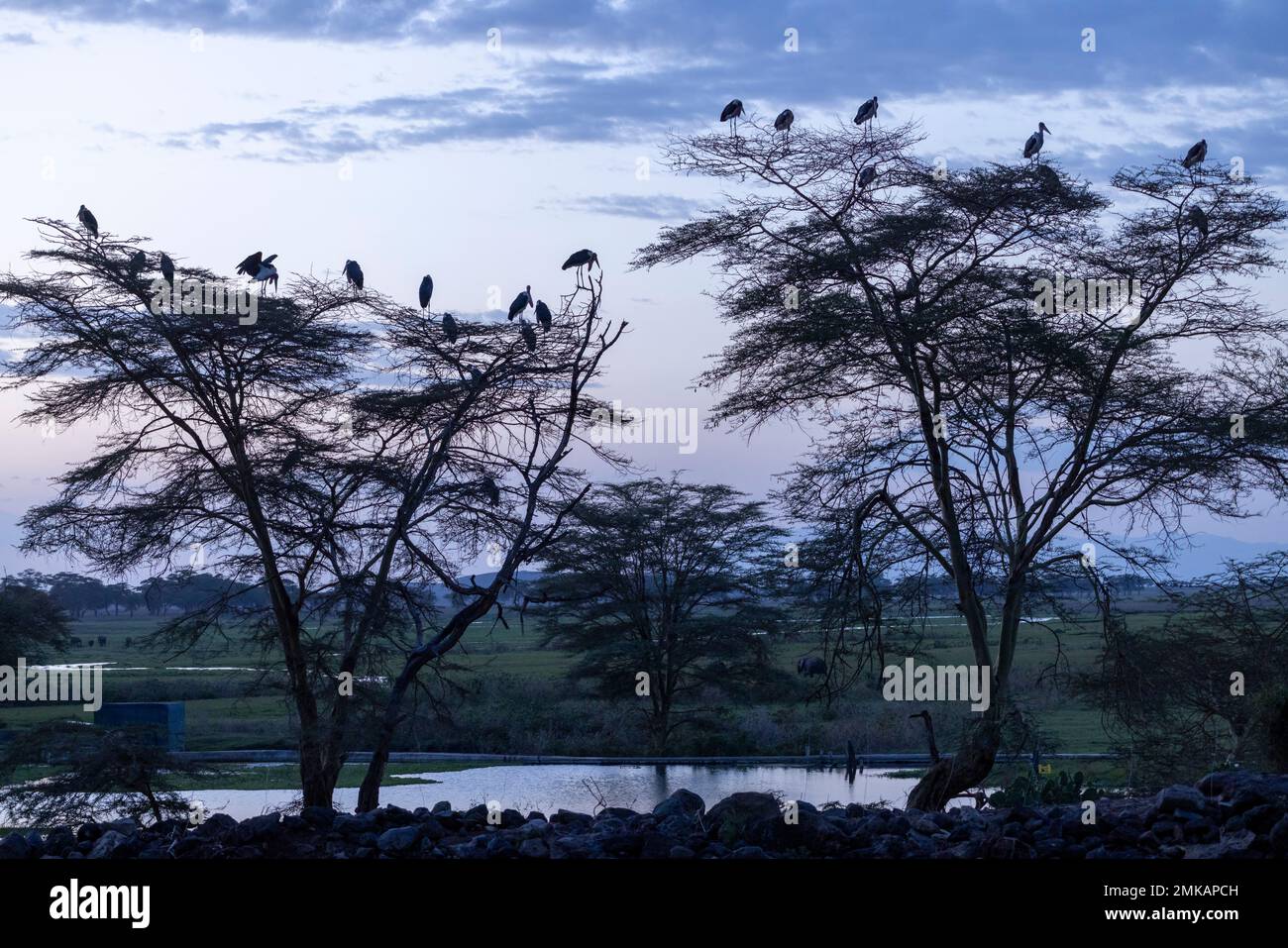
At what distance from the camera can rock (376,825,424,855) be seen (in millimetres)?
8508

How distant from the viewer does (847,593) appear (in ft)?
44.0

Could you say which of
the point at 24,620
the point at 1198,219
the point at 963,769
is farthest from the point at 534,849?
the point at 24,620

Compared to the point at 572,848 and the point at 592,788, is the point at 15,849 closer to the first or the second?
the point at 572,848

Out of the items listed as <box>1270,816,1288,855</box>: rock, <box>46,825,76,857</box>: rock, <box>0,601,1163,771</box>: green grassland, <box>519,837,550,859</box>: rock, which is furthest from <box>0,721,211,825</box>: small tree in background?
<box>0,601,1163,771</box>: green grassland

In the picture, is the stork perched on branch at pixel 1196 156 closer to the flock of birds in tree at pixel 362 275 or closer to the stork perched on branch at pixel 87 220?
the flock of birds in tree at pixel 362 275

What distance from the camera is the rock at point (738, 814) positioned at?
849 centimetres

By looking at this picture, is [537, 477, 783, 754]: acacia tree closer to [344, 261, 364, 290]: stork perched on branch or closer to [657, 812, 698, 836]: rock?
[344, 261, 364, 290]: stork perched on branch

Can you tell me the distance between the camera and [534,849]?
323 inches

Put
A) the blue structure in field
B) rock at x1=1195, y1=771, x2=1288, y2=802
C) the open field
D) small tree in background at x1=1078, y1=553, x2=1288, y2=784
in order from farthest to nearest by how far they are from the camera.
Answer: the open field → the blue structure in field → small tree in background at x1=1078, y1=553, x2=1288, y2=784 → rock at x1=1195, y1=771, x2=1288, y2=802

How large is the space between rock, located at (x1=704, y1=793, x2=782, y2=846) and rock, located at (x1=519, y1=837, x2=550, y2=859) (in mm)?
1119

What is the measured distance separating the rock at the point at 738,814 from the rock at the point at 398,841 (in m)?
1.98
